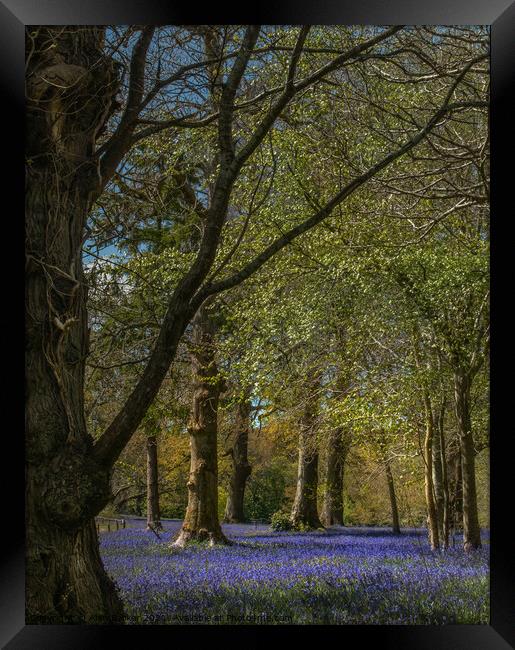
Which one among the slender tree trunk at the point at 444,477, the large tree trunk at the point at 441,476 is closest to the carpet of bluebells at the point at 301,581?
the slender tree trunk at the point at 444,477

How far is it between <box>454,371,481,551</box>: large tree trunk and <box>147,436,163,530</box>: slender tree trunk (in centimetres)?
223

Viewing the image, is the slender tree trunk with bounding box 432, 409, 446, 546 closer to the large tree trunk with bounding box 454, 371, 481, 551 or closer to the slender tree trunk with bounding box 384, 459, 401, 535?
the large tree trunk with bounding box 454, 371, 481, 551

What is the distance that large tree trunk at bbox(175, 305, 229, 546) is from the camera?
511cm

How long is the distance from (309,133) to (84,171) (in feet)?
7.19

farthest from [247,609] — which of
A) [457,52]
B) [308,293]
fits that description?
[457,52]

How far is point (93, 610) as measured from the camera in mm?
3926

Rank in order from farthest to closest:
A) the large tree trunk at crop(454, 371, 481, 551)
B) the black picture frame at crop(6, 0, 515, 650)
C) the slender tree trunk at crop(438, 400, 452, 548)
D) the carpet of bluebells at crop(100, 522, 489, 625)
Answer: the slender tree trunk at crop(438, 400, 452, 548) < the large tree trunk at crop(454, 371, 481, 551) < the carpet of bluebells at crop(100, 522, 489, 625) < the black picture frame at crop(6, 0, 515, 650)

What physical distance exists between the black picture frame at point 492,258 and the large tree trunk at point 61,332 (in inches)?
3.7

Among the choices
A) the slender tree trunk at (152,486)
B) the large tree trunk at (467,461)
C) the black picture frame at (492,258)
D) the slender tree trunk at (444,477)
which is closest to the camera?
the black picture frame at (492,258)

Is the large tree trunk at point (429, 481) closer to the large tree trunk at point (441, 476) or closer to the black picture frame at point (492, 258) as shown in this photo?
the large tree trunk at point (441, 476)

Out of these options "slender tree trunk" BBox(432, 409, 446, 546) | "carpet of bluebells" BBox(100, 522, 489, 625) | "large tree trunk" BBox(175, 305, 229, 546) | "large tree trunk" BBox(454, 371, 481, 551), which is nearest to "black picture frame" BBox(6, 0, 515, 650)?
"carpet of bluebells" BBox(100, 522, 489, 625)

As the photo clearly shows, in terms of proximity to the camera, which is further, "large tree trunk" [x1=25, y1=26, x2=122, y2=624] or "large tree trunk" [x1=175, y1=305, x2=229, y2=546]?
"large tree trunk" [x1=175, y1=305, x2=229, y2=546]

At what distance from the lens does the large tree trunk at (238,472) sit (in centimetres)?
512
